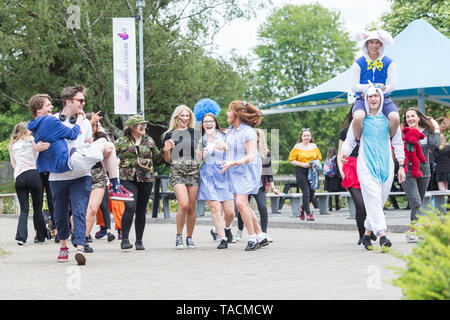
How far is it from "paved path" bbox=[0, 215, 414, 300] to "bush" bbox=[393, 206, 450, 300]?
25 cm

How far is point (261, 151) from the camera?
11.2 m

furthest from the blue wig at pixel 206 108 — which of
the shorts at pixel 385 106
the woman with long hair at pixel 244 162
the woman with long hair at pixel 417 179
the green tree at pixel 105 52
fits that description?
the green tree at pixel 105 52

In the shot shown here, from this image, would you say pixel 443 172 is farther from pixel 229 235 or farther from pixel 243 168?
pixel 243 168

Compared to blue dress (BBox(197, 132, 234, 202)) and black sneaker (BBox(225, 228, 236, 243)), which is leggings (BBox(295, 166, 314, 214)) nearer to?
black sneaker (BBox(225, 228, 236, 243))

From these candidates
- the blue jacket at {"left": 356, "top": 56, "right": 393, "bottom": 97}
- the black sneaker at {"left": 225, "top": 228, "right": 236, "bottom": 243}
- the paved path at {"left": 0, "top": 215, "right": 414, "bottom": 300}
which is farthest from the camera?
the black sneaker at {"left": 225, "top": 228, "right": 236, "bottom": 243}

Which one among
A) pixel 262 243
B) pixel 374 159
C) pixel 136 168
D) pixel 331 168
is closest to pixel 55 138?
pixel 136 168

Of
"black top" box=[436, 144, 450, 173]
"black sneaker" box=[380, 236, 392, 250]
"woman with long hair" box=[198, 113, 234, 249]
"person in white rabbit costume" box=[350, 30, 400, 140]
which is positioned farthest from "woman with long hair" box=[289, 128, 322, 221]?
"black sneaker" box=[380, 236, 392, 250]

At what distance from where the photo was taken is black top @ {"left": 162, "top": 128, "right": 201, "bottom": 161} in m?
10.2

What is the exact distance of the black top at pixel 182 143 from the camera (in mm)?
10180

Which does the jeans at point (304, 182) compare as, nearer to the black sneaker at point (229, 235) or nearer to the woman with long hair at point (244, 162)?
the black sneaker at point (229, 235)

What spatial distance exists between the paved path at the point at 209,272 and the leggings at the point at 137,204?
A: 358mm

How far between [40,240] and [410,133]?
6152mm

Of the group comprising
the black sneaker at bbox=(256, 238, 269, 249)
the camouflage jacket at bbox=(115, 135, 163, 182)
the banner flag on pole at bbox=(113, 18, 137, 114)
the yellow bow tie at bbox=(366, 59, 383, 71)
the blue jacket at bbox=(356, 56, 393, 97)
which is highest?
the banner flag on pole at bbox=(113, 18, 137, 114)

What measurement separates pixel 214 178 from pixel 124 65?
40.8 feet
